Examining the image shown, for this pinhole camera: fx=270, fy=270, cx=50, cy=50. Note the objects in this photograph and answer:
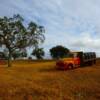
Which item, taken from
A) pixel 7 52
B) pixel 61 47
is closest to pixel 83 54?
pixel 7 52

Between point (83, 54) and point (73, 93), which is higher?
point (83, 54)

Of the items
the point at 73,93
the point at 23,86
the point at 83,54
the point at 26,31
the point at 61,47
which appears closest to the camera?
the point at 73,93

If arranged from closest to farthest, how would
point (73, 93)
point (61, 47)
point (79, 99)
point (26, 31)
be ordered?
point (79, 99) < point (73, 93) < point (26, 31) < point (61, 47)

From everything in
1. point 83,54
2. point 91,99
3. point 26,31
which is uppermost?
point 26,31

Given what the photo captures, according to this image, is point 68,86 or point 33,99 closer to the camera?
point 33,99

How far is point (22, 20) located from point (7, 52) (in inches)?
270

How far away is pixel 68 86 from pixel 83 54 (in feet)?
59.4

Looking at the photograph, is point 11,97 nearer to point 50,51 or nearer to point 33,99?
point 33,99

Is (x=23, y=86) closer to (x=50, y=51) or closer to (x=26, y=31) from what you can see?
(x=26, y=31)

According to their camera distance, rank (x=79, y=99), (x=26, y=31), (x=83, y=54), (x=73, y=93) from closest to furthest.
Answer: (x=79, y=99) < (x=73, y=93) < (x=83, y=54) < (x=26, y=31)

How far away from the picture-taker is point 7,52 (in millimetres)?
51594

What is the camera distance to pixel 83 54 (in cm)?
3791

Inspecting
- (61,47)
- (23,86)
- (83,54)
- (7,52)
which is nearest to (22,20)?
(7,52)

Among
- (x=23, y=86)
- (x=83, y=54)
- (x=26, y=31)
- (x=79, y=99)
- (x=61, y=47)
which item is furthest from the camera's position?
(x=61, y=47)
